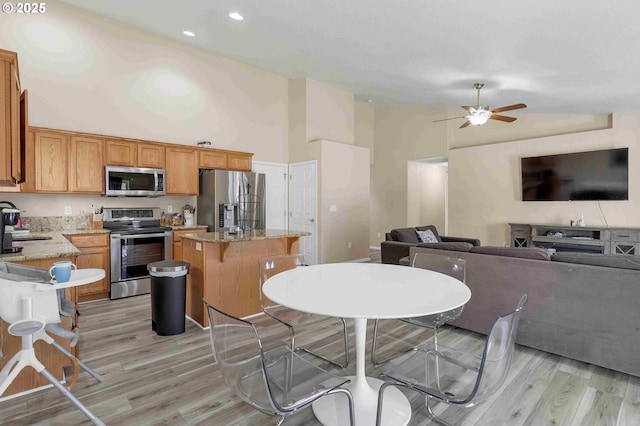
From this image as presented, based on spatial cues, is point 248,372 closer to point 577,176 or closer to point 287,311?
point 287,311

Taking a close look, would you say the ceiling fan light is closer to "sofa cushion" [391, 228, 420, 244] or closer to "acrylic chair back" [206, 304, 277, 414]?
"sofa cushion" [391, 228, 420, 244]

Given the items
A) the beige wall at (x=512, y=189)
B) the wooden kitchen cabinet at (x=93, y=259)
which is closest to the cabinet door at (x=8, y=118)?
the wooden kitchen cabinet at (x=93, y=259)

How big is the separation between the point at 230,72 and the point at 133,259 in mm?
3603

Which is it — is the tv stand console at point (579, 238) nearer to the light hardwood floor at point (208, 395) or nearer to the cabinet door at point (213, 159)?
the light hardwood floor at point (208, 395)

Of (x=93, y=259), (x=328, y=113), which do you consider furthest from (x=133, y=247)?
(x=328, y=113)

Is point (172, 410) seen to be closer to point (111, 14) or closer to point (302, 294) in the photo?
point (302, 294)

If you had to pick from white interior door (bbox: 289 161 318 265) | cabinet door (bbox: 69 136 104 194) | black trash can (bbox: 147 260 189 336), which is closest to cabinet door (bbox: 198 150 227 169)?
cabinet door (bbox: 69 136 104 194)

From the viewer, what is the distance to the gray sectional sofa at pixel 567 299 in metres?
2.31

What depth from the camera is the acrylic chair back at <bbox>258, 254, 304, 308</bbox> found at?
2.55 meters

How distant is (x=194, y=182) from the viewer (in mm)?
5176

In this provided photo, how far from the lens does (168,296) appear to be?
303 centimetres

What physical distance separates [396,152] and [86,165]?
660cm

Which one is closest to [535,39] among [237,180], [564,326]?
[564,326]

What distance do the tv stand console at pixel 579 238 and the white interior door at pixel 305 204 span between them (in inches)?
152
